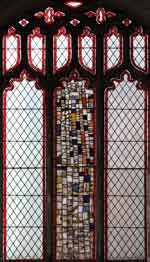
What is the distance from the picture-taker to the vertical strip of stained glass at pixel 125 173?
734 centimetres

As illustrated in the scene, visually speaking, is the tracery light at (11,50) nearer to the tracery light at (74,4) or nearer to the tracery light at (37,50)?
the tracery light at (37,50)

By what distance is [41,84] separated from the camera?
7387 mm

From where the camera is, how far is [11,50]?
743cm

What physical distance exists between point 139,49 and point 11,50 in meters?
1.28

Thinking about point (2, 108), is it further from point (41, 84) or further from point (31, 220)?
point (31, 220)

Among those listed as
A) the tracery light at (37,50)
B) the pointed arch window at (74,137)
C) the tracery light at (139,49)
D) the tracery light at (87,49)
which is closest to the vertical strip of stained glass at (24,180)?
the pointed arch window at (74,137)

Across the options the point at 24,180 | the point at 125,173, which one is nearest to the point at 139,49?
the point at 125,173

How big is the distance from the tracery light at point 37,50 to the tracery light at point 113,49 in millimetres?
622

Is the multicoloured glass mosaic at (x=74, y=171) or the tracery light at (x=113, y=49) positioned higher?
the tracery light at (x=113, y=49)

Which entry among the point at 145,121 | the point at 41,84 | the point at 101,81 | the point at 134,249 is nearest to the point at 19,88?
the point at 41,84

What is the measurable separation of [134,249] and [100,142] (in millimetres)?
1113

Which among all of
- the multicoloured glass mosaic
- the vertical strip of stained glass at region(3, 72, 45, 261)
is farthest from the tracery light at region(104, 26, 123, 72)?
the vertical strip of stained glass at region(3, 72, 45, 261)

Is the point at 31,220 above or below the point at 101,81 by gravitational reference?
below

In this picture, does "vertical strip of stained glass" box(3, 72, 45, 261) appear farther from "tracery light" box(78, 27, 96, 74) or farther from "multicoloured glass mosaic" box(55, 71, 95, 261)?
"tracery light" box(78, 27, 96, 74)
